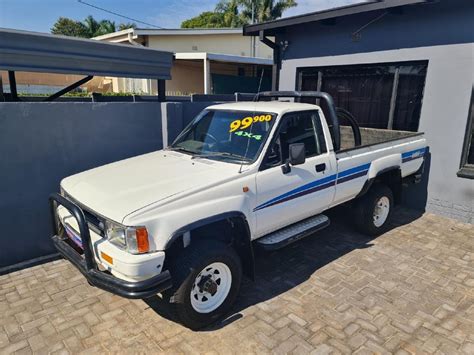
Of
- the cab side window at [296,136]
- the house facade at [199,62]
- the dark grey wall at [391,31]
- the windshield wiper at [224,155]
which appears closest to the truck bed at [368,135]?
the dark grey wall at [391,31]

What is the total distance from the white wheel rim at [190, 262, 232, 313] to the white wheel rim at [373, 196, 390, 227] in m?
2.87

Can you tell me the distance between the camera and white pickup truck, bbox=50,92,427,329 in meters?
2.78

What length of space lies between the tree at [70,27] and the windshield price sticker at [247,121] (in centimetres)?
4921

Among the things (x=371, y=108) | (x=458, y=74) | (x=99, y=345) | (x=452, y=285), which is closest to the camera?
(x=99, y=345)

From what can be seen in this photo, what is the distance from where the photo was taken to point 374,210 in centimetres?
507

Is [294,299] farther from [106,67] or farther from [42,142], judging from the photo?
[106,67]

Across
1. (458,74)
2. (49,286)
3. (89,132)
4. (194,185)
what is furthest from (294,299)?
(458,74)

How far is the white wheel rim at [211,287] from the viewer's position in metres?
3.13

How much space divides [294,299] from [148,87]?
1883 centimetres

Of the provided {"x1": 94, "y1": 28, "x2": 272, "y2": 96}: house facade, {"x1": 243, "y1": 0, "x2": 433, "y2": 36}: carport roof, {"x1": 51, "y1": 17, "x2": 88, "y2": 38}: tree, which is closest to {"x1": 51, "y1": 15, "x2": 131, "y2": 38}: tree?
{"x1": 51, "y1": 17, "x2": 88, "y2": 38}: tree

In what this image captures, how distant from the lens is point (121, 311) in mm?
3455

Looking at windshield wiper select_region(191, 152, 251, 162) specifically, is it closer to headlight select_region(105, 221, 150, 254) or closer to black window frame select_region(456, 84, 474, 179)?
headlight select_region(105, 221, 150, 254)

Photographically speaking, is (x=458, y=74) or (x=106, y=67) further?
(x=458, y=74)

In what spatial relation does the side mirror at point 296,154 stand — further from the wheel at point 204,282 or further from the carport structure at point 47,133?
the carport structure at point 47,133
